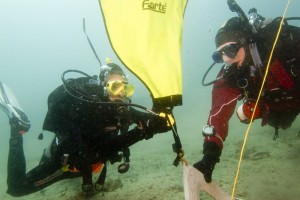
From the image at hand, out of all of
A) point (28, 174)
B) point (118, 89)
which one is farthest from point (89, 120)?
point (28, 174)

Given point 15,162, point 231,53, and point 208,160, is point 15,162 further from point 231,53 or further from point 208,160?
point 231,53

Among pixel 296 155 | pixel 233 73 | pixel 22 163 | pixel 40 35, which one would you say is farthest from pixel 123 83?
pixel 40 35

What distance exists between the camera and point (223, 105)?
402cm

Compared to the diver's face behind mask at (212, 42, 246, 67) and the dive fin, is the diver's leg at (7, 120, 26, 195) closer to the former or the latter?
the dive fin

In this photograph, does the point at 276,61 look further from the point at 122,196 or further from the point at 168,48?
the point at 122,196

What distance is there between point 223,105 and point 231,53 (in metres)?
0.76

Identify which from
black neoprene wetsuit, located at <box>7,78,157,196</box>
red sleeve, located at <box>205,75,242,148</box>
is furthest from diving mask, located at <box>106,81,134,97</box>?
red sleeve, located at <box>205,75,242,148</box>

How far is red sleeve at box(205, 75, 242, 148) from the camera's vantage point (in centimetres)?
387

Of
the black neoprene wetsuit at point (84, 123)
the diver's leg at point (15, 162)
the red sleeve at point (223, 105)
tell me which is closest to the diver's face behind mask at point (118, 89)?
the black neoprene wetsuit at point (84, 123)

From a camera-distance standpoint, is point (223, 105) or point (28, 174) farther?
point (28, 174)

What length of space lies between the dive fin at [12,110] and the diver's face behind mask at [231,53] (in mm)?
4413

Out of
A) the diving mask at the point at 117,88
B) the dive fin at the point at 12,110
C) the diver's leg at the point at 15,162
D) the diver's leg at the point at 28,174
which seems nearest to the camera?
the diving mask at the point at 117,88

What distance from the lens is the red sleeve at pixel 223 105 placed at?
12.7 ft

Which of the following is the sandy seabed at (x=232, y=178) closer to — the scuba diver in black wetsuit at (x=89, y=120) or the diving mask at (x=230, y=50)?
the scuba diver in black wetsuit at (x=89, y=120)
